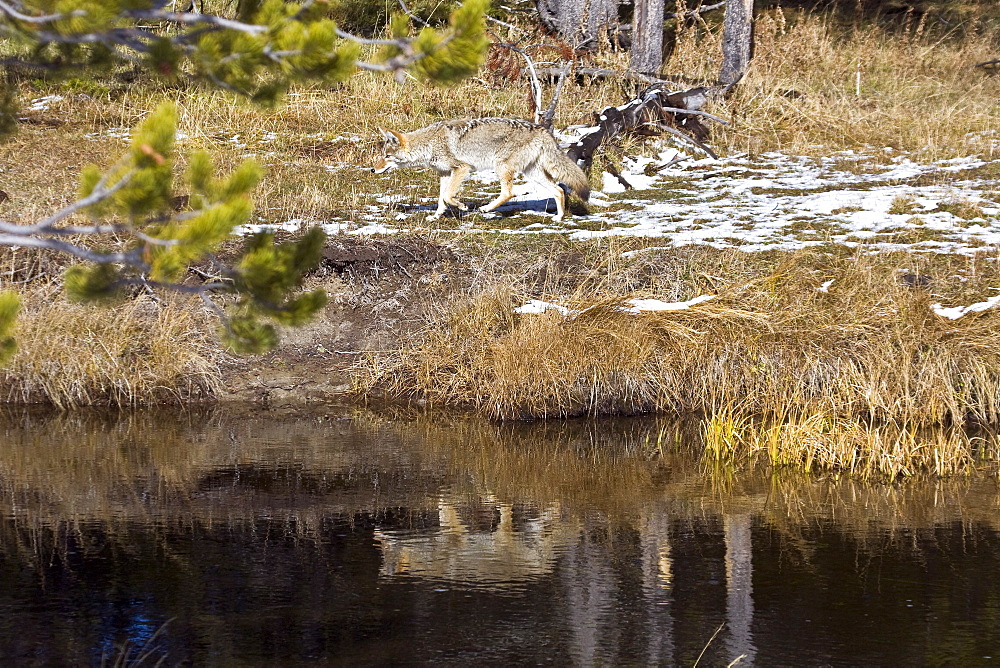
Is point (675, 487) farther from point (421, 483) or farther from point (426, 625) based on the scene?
point (426, 625)

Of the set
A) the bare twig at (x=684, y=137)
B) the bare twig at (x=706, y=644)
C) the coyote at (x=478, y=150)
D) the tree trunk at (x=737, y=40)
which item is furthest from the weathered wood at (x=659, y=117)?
the bare twig at (x=706, y=644)

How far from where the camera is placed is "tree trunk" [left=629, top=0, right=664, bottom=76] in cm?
1556

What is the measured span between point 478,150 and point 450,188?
53cm

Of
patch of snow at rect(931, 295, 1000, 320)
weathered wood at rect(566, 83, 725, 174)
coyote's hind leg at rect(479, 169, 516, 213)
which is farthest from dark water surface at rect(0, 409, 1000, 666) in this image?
weathered wood at rect(566, 83, 725, 174)

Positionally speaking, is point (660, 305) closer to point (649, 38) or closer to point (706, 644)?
point (706, 644)

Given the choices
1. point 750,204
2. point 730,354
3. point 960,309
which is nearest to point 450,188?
point 750,204

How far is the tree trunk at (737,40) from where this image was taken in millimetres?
15719

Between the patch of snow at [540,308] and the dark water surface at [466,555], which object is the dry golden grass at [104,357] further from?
the patch of snow at [540,308]

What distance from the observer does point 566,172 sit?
462 inches

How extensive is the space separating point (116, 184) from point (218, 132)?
458 inches

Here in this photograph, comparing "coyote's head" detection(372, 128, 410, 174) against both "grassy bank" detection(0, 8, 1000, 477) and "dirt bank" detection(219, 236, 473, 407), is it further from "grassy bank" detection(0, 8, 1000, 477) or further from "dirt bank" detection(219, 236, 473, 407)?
"dirt bank" detection(219, 236, 473, 407)

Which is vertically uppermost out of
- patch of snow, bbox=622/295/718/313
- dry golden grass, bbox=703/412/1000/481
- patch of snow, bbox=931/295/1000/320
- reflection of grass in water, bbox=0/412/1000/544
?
patch of snow, bbox=931/295/1000/320

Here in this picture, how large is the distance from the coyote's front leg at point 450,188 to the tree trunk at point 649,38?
16.3 feet

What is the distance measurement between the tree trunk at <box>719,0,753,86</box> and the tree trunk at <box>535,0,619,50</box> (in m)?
2.13
